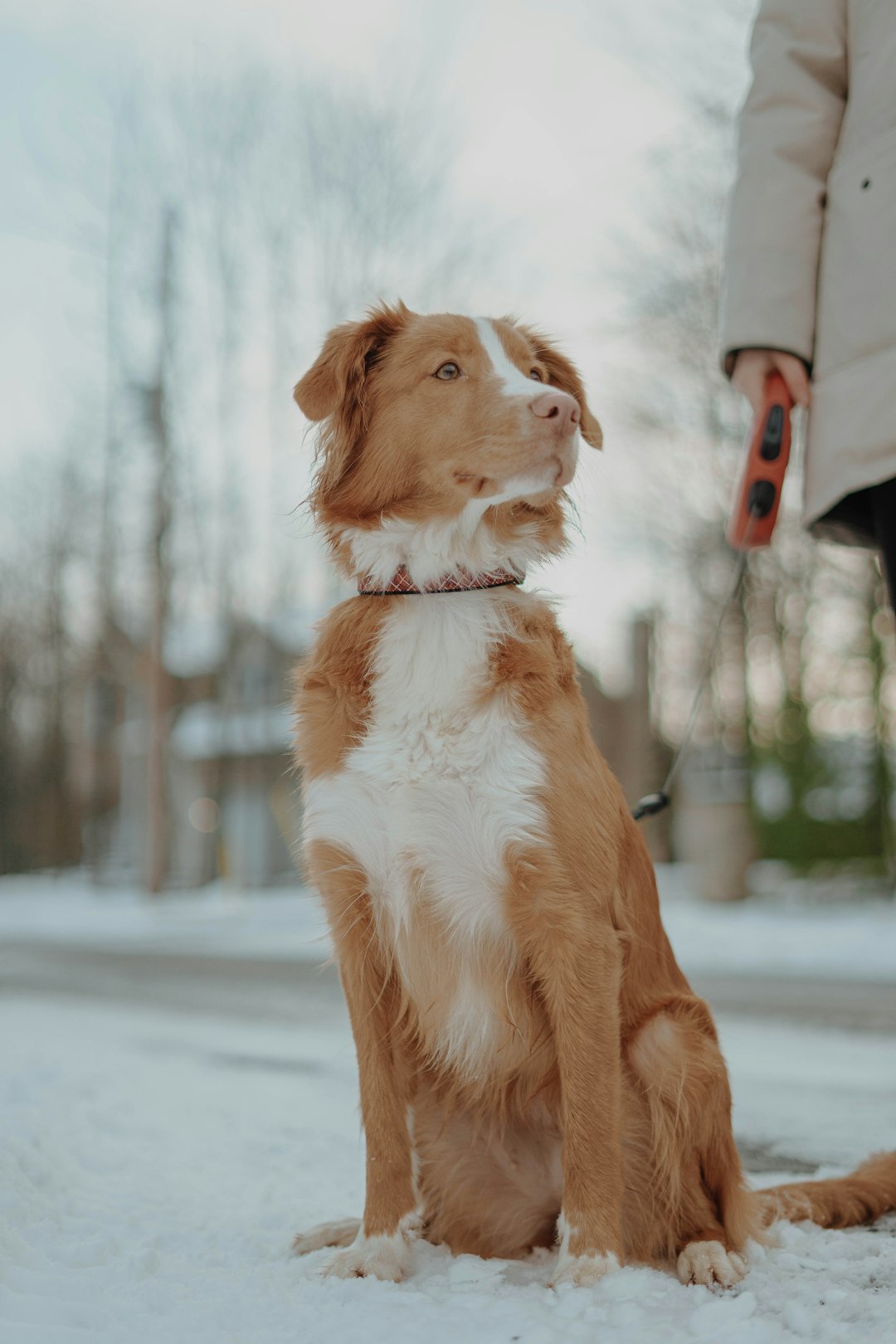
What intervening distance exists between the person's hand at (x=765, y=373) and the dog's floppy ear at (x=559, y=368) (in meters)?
0.36

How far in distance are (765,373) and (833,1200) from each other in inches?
71.1

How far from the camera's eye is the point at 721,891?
40.4 ft

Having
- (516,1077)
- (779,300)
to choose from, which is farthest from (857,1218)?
(779,300)

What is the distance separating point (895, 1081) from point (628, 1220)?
2517 millimetres

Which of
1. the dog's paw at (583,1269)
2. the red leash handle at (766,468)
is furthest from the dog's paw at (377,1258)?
the red leash handle at (766,468)

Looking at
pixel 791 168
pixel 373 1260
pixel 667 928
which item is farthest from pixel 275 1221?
pixel 667 928

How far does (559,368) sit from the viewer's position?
2861mm

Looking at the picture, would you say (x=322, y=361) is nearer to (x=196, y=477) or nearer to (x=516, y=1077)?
(x=516, y=1077)

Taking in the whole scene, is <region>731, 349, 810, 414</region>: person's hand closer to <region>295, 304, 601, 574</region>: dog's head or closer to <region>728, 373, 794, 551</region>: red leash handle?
<region>728, 373, 794, 551</region>: red leash handle

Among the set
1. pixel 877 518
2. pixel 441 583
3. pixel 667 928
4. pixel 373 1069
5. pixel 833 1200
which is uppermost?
pixel 877 518

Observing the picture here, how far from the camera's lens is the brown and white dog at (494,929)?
2.00m

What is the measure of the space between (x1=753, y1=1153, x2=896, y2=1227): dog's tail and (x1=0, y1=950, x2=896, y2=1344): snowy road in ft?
0.13

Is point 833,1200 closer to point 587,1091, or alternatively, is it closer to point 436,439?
point 587,1091

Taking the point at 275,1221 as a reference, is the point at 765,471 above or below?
above
